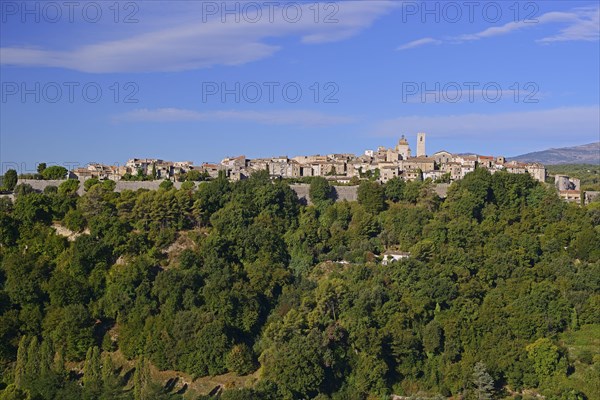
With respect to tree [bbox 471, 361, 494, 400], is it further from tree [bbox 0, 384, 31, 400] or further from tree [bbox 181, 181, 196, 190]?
tree [bbox 181, 181, 196, 190]

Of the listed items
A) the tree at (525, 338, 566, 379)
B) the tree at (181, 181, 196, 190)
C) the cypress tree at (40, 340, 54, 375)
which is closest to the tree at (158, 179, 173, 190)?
the tree at (181, 181, 196, 190)

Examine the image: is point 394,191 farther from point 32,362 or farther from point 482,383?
point 32,362

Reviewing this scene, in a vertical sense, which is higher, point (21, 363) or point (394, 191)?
point (394, 191)

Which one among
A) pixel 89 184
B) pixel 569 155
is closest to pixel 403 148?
pixel 89 184

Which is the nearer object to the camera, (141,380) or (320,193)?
(141,380)

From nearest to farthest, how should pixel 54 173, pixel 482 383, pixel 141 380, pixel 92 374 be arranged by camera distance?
pixel 482 383 < pixel 141 380 < pixel 92 374 < pixel 54 173

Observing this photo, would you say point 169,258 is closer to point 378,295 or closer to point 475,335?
point 378,295
